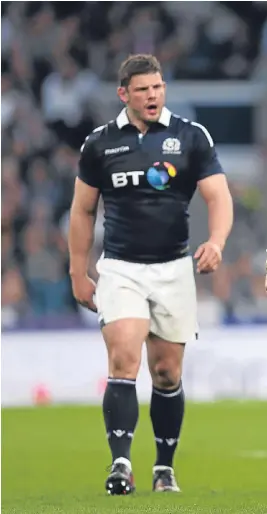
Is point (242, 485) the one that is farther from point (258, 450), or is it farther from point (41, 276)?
point (41, 276)

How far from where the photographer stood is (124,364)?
7.85 metres

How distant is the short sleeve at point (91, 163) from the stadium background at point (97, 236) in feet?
7.14

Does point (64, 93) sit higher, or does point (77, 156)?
point (64, 93)

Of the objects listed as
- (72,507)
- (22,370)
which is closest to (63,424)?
(22,370)

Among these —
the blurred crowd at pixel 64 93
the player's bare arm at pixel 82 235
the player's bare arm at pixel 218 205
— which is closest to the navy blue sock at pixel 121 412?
the player's bare arm at pixel 82 235

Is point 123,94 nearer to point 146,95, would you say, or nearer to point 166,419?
point 146,95

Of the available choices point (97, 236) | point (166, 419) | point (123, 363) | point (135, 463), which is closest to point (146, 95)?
point (123, 363)

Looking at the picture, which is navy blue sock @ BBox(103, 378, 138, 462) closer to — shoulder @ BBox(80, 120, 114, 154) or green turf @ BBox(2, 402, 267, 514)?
green turf @ BBox(2, 402, 267, 514)

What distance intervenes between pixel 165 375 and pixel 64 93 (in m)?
12.8

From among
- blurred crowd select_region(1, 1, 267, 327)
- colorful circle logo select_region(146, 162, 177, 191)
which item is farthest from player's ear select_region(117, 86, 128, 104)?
blurred crowd select_region(1, 1, 267, 327)

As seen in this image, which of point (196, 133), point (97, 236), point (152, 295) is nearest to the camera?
point (152, 295)

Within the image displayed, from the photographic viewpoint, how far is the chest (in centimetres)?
808

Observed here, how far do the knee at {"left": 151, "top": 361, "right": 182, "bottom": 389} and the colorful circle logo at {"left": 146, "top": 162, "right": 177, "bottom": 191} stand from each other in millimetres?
936

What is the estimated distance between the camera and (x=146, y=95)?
8.03m
